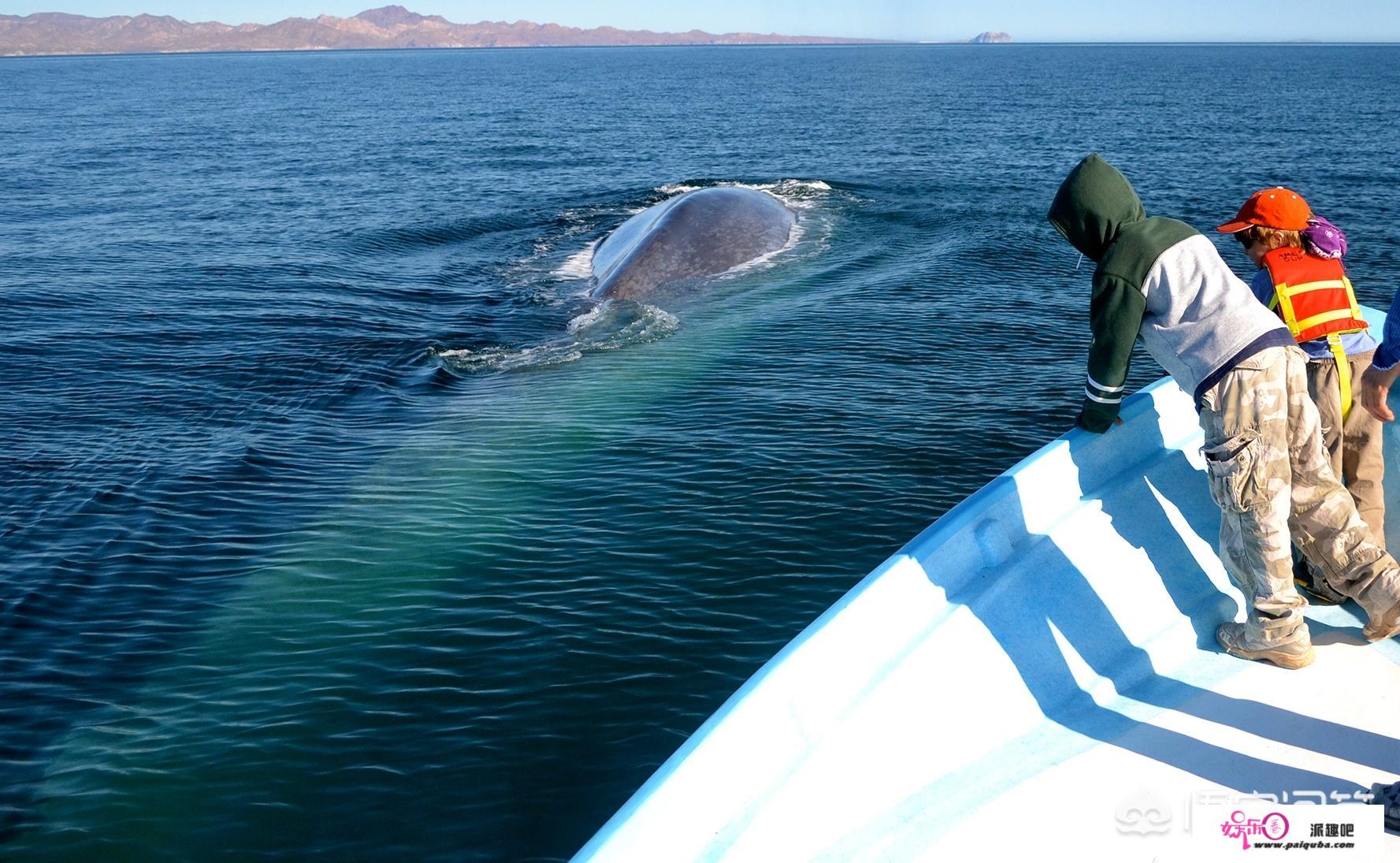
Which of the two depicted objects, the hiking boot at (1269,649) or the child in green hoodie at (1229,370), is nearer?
the child in green hoodie at (1229,370)

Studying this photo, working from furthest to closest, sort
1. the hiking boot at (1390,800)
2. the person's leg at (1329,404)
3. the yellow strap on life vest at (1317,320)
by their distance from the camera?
the person's leg at (1329,404)
the yellow strap on life vest at (1317,320)
the hiking boot at (1390,800)

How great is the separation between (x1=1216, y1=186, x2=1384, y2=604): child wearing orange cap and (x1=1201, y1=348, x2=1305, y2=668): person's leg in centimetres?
65

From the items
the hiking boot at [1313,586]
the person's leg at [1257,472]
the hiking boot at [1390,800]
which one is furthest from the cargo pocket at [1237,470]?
the hiking boot at [1390,800]

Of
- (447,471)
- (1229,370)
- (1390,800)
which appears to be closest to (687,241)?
(447,471)

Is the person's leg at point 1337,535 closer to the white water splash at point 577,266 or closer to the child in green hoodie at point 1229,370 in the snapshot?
the child in green hoodie at point 1229,370

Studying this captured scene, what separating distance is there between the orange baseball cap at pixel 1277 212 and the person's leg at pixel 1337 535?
84 centimetres

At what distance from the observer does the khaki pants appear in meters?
5.68

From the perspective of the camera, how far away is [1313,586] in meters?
6.07

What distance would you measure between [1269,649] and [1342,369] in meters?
1.50

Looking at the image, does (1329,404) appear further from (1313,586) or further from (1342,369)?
(1313,586)

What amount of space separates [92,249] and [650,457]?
1885 cm

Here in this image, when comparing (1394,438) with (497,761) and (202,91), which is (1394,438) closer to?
(497,761)

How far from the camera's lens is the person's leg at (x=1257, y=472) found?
16.4 feet

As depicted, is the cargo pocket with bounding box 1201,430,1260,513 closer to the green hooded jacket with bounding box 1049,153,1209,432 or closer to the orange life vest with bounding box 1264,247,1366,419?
the green hooded jacket with bounding box 1049,153,1209,432
